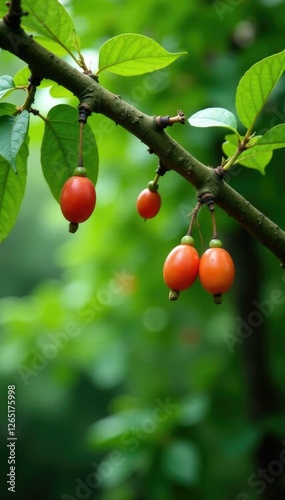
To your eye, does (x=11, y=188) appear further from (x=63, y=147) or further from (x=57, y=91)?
(x=57, y=91)

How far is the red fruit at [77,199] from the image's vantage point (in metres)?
1.19

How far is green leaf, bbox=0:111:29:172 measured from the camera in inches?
44.9

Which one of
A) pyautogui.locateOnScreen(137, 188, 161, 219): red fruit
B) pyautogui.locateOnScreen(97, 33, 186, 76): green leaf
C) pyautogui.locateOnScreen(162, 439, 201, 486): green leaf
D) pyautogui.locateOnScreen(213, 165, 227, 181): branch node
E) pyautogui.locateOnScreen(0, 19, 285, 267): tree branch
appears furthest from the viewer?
pyautogui.locateOnScreen(162, 439, 201, 486): green leaf

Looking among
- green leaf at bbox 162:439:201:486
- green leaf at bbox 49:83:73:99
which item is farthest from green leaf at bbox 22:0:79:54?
green leaf at bbox 162:439:201:486

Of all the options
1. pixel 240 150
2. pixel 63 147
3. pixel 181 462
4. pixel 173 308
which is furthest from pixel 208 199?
pixel 173 308

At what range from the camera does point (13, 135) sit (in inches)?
45.8

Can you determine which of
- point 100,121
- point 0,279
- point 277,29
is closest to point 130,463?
point 100,121

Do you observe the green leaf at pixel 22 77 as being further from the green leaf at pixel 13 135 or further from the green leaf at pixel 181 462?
the green leaf at pixel 181 462

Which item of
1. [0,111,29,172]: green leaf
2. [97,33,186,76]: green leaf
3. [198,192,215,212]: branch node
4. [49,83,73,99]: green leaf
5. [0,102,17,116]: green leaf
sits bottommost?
[198,192,215,212]: branch node

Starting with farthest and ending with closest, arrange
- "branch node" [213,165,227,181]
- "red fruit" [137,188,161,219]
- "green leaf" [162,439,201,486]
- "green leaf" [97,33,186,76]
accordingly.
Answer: "green leaf" [162,439,201,486] < "red fruit" [137,188,161,219] < "green leaf" [97,33,186,76] < "branch node" [213,165,227,181]

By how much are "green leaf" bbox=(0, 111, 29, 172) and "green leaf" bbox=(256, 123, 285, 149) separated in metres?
0.51

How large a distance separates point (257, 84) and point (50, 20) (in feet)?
1.49

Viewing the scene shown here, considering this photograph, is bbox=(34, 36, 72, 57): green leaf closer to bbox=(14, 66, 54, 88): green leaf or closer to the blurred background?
bbox=(14, 66, 54, 88): green leaf

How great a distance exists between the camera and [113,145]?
380 cm
